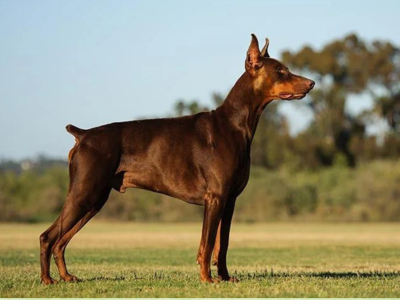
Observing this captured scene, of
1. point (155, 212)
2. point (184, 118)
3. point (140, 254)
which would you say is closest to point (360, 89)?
point (155, 212)

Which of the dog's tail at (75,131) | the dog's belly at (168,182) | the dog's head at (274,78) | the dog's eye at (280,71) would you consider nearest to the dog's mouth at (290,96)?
the dog's head at (274,78)

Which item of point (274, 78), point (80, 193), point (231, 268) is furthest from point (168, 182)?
point (231, 268)

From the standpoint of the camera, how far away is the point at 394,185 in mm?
62000

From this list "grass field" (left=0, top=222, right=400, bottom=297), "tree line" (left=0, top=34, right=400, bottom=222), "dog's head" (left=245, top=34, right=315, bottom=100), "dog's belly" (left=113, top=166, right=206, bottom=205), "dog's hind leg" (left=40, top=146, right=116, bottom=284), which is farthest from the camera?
"tree line" (left=0, top=34, right=400, bottom=222)

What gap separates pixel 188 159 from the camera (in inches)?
520

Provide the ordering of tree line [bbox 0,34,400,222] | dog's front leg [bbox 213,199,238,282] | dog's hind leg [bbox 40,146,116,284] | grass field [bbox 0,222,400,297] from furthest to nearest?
tree line [bbox 0,34,400,222] → dog's front leg [bbox 213,199,238,282] → dog's hind leg [bbox 40,146,116,284] → grass field [bbox 0,222,400,297]

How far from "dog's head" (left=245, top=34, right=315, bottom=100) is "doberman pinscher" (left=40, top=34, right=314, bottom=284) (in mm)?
15

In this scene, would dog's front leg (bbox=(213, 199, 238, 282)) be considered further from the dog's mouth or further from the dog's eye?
the dog's eye

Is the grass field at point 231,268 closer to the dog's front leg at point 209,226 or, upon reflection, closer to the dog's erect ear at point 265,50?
the dog's front leg at point 209,226

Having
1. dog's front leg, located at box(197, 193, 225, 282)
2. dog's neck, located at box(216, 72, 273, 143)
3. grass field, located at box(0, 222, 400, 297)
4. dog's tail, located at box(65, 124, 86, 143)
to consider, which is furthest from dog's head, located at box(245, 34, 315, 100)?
grass field, located at box(0, 222, 400, 297)

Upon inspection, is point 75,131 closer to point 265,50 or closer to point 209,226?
point 209,226

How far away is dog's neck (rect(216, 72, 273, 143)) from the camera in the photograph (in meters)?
13.4

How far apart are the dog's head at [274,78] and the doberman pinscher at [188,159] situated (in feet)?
0.05

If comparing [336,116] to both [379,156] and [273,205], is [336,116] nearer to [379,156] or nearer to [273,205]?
[379,156]
